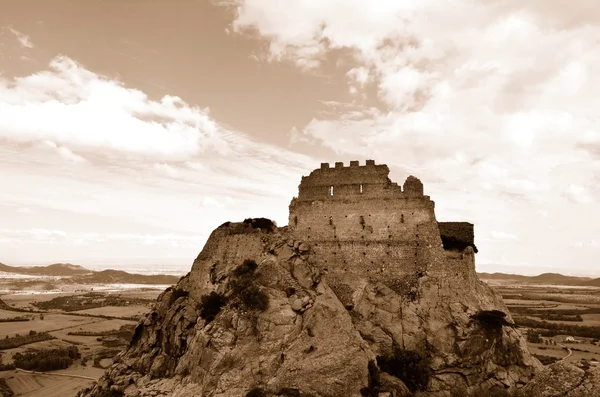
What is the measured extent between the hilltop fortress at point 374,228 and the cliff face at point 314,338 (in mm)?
695

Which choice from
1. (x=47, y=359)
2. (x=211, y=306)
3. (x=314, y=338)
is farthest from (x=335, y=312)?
(x=47, y=359)

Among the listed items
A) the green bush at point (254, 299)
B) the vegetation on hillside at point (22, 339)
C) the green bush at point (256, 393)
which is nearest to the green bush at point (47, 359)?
the vegetation on hillside at point (22, 339)

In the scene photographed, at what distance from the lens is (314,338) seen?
2380cm

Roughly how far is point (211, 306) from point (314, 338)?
7937 millimetres

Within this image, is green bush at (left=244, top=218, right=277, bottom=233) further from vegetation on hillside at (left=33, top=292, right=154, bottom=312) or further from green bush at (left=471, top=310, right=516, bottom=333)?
vegetation on hillside at (left=33, top=292, right=154, bottom=312)

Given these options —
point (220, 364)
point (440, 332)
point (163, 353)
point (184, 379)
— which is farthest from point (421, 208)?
point (163, 353)

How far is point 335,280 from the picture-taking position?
28.7 meters

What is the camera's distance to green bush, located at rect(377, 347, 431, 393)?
24.6 m

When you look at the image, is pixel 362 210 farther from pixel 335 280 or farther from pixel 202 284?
pixel 202 284

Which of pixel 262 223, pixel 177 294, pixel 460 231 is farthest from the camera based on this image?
pixel 262 223

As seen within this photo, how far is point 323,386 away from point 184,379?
29.4 ft

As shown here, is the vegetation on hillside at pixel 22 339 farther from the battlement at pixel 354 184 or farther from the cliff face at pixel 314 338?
the battlement at pixel 354 184

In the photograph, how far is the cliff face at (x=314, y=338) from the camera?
2292 cm

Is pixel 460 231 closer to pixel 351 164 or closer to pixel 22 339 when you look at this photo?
pixel 351 164
